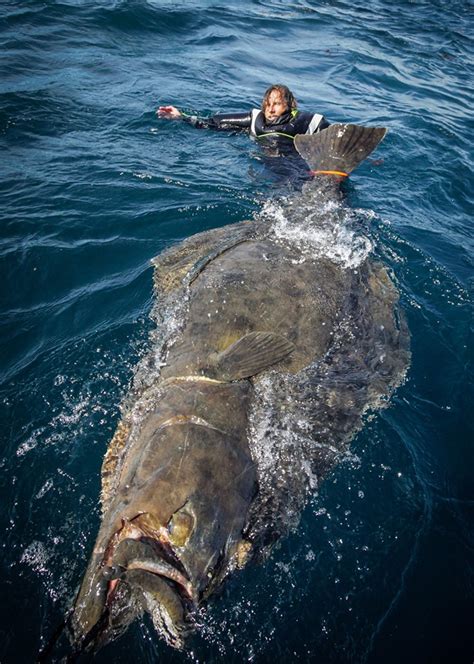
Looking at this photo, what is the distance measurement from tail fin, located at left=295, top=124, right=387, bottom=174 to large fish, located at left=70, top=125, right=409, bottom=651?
134cm

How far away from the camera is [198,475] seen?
8.13ft

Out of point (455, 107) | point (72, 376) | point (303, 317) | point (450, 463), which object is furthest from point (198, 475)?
point (455, 107)

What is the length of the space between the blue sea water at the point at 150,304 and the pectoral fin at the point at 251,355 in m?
1.06

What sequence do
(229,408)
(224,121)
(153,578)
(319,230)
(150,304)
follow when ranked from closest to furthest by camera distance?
(153,578), (229,408), (150,304), (319,230), (224,121)

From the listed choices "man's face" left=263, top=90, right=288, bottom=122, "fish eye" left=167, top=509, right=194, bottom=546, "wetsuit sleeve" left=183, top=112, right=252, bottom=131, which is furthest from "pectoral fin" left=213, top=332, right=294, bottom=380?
"wetsuit sleeve" left=183, top=112, right=252, bottom=131

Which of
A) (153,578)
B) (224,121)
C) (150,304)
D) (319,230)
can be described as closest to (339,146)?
(319,230)

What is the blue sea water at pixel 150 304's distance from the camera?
2.83 meters

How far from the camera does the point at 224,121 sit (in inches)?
305

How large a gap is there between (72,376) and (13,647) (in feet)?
6.44

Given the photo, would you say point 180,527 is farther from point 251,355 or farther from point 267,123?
point 267,123

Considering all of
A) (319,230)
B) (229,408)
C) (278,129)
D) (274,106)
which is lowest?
(229,408)

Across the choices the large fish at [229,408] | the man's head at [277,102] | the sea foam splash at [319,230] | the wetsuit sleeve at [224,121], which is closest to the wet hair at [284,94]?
the man's head at [277,102]

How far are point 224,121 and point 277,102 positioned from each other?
0.97 metres

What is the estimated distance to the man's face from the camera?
733 cm
